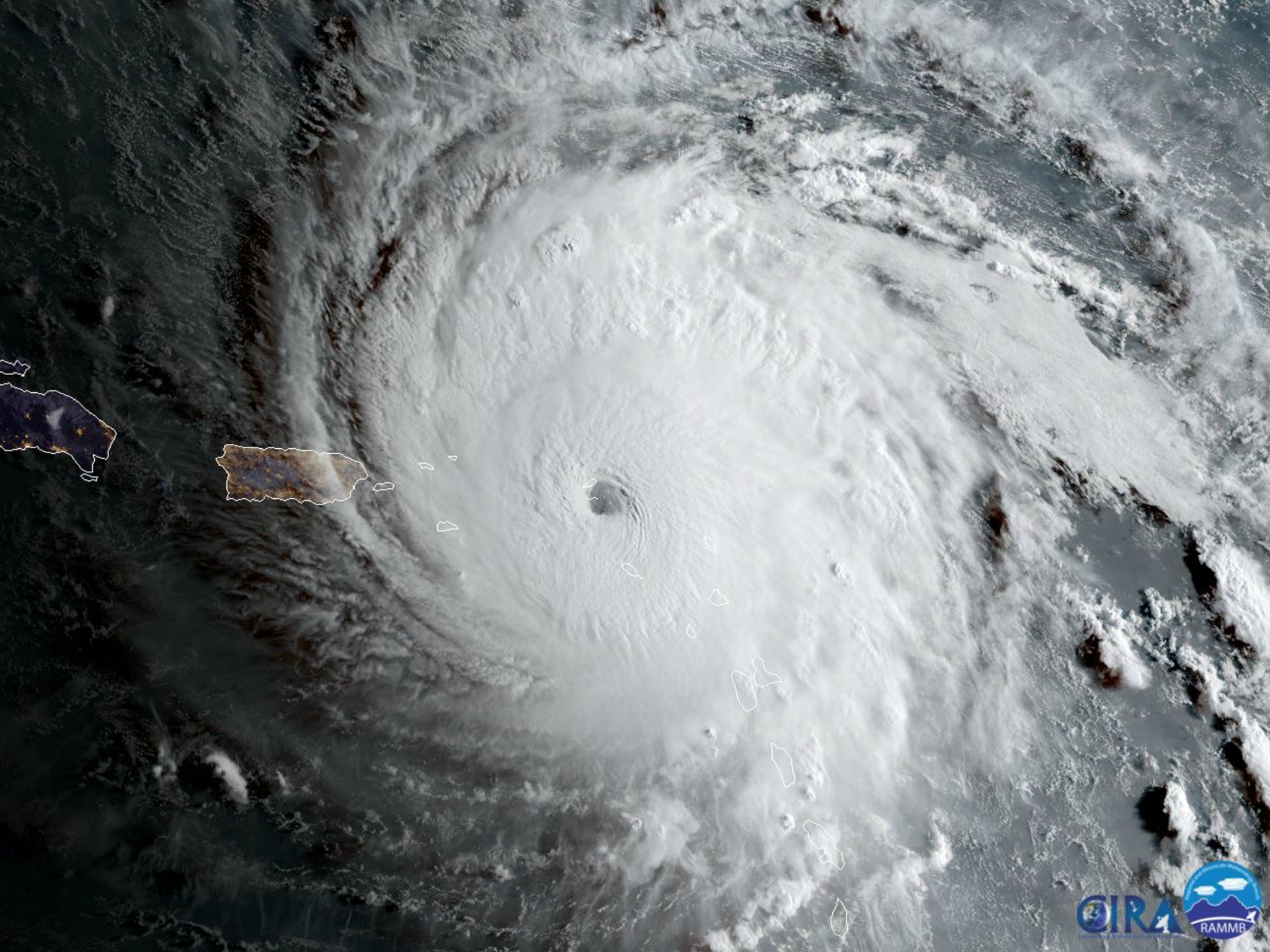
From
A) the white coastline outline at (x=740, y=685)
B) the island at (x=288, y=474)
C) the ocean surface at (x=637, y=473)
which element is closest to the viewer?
the ocean surface at (x=637, y=473)

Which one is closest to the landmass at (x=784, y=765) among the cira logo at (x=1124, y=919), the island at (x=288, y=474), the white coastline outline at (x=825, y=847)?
the white coastline outline at (x=825, y=847)

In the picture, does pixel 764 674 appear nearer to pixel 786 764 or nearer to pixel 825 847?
pixel 786 764

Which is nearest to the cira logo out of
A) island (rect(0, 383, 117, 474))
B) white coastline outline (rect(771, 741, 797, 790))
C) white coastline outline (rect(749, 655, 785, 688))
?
white coastline outline (rect(771, 741, 797, 790))

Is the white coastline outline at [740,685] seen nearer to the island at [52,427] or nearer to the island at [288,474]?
the island at [288,474]

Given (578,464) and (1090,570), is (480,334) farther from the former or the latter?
(1090,570)

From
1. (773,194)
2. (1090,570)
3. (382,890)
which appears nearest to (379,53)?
(773,194)

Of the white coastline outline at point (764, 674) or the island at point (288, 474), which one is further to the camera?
the white coastline outline at point (764, 674)
